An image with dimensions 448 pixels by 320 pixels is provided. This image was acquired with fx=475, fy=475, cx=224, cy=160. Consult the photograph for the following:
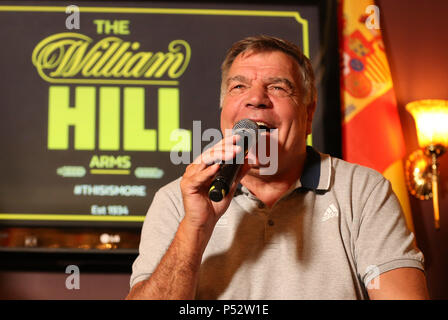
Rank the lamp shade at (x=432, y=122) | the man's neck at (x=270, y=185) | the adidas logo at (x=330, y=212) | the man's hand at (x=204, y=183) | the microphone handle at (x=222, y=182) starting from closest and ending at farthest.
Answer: the microphone handle at (x=222, y=182) → the man's hand at (x=204, y=183) → the adidas logo at (x=330, y=212) → the man's neck at (x=270, y=185) → the lamp shade at (x=432, y=122)

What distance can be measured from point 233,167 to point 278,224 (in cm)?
32

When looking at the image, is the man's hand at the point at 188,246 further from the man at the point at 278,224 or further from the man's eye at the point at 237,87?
the man's eye at the point at 237,87

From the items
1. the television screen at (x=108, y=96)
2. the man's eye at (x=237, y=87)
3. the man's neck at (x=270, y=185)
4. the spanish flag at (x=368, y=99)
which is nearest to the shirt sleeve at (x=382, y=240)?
the man's neck at (x=270, y=185)

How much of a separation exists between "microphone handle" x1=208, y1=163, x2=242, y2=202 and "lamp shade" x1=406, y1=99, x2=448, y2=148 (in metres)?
1.06

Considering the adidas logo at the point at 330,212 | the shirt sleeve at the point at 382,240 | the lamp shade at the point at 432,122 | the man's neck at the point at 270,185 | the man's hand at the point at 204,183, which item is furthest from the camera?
the lamp shade at the point at 432,122

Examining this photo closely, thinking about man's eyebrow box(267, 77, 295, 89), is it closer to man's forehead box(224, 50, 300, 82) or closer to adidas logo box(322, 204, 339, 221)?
man's forehead box(224, 50, 300, 82)

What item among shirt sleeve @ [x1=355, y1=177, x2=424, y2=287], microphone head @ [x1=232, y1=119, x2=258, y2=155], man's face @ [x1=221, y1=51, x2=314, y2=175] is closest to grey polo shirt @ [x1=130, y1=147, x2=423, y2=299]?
shirt sleeve @ [x1=355, y1=177, x2=424, y2=287]

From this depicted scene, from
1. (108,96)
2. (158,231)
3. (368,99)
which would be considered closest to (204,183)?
(158,231)

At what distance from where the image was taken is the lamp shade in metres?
1.83

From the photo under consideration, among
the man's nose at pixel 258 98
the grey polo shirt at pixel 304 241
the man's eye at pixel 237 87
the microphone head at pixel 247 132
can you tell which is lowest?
the grey polo shirt at pixel 304 241

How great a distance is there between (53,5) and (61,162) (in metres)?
0.67

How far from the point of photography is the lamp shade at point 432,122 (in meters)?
1.83

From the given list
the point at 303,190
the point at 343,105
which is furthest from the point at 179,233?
the point at 343,105

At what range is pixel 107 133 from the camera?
1.94m
